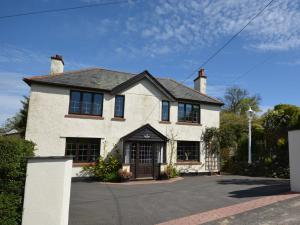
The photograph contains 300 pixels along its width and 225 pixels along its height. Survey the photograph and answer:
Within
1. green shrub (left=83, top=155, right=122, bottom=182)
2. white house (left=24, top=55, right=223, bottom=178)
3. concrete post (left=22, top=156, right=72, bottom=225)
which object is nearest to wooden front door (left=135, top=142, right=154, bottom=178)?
white house (left=24, top=55, right=223, bottom=178)

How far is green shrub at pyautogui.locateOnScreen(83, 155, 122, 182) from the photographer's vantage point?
51.8 feet

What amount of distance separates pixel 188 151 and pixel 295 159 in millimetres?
9841

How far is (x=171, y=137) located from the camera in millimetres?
19016

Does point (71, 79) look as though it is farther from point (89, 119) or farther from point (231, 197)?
point (231, 197)

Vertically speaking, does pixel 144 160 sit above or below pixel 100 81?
below

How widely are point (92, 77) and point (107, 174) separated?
735 cm

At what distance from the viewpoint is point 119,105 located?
17.8m

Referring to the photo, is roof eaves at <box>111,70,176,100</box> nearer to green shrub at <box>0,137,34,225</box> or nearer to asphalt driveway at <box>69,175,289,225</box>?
asphalt driveway at <box>69,175,289,225</box>

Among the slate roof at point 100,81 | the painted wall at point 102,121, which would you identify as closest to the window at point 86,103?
the painted wall at point 102,121

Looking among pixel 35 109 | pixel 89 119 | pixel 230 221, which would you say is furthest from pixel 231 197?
pixel 35 109

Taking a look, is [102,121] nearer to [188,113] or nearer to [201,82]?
[188,113]

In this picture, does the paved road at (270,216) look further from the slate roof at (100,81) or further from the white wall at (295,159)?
the slate roof at (100,81)

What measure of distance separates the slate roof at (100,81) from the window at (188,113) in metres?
0.69

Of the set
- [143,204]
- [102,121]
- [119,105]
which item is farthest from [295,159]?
[102,121]
